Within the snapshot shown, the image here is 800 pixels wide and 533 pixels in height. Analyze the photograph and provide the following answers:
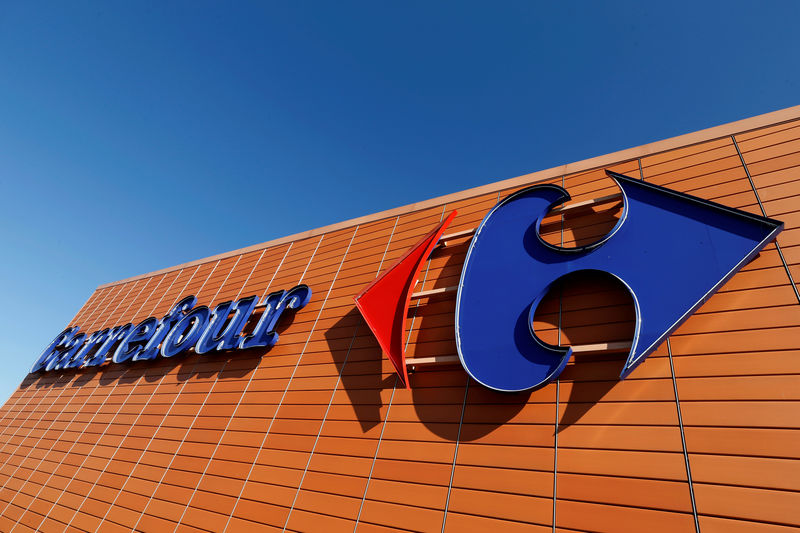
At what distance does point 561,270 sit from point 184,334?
390 inches

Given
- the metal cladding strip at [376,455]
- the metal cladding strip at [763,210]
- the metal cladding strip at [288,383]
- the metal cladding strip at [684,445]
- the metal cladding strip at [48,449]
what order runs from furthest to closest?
the metal cladding strip at [48,449] < the metal cladding strip at [288,383] < the metal cladding strip at [376,455] < the metal cladding strip at [763,210] < the metal cladding strip at [684,445]

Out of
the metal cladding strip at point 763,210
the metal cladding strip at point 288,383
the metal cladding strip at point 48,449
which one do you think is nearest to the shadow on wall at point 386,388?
the metal cladding strip at point 288,383

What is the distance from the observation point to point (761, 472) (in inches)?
141

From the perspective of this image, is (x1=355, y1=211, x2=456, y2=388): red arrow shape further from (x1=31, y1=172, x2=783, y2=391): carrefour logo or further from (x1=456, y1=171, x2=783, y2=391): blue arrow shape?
(x1=456, y1=171, x2=783, y2=391): blue arrow shape

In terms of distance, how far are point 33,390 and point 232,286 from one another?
377 inches

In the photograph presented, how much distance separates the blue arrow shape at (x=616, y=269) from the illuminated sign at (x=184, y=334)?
462 centimetres

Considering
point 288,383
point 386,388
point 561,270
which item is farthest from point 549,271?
point 288,383

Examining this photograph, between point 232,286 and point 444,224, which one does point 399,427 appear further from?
point 232,286

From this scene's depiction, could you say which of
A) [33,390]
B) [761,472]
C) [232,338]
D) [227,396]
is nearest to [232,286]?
[232,338]

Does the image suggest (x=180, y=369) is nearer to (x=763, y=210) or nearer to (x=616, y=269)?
(x=616, y=269)

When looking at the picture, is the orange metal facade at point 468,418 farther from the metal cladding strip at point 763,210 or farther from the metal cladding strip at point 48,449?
the metal cladding strip at point 48,449

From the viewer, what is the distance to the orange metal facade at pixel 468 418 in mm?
3941

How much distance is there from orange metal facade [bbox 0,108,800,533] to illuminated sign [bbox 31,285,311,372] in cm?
38

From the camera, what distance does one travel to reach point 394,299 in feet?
22.4
